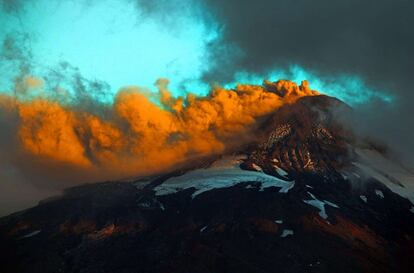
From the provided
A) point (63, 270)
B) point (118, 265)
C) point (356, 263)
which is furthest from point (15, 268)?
point (356, 263)

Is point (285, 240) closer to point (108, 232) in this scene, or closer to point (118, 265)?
point (118, 265)

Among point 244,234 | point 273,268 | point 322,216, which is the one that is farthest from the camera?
point 322,216

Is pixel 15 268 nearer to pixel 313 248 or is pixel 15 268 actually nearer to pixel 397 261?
pixel 313 248

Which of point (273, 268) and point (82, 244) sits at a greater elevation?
point (82, 244)

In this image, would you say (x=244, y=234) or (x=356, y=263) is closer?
(x=356, y=263)

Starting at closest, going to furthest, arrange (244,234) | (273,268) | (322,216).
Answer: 1. (273,268)
2. (244,234)
3. (322,216)

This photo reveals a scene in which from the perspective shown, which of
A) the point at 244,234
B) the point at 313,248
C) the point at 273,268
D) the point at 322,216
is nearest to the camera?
the point at 273,268

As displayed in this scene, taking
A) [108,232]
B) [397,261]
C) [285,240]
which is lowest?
[397,261]

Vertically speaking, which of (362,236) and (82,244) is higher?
(82,244)

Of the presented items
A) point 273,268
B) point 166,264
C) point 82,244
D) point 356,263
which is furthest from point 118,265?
point 356,263
